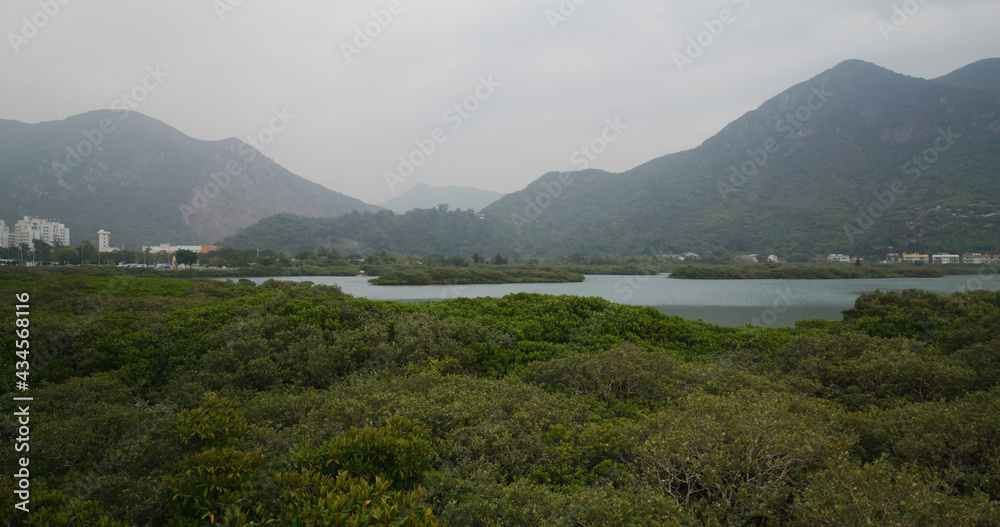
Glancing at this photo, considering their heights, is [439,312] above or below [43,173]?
below

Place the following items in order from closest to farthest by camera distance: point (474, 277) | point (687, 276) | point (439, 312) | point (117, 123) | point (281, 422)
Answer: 1. point (281, 422)
2. point (439, 312)
3. point (474, 277)
4. point (687, 276)
5. point (117, 123)

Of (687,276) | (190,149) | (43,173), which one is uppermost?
(190,149)

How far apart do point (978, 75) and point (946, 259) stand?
4863 inches

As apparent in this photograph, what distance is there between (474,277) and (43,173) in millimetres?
94204

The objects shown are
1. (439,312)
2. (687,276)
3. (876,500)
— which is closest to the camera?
(876,500)

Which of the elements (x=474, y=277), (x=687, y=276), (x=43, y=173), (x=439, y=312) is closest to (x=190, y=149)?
(x=43, y=173)

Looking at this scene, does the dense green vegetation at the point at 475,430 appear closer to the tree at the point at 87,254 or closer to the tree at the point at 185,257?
the tree at the point at 87,254

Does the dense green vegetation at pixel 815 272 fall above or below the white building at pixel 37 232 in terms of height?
below

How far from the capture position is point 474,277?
1869 inches

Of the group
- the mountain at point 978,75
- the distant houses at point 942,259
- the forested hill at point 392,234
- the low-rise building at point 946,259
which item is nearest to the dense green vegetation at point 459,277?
the distant houses at point 942,259

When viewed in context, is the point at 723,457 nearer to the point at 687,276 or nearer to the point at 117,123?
the point at 687,276
